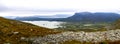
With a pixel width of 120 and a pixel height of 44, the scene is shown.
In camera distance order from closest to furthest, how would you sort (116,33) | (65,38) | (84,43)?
(84,43) → (65,38) → (116,33)

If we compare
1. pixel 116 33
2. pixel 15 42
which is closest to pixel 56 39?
pixel 15 42

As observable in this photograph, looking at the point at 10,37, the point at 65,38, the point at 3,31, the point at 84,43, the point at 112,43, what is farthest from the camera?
the point at 3,31

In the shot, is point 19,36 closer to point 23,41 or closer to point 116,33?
point 23,41

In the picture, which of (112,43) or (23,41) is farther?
(23,41)

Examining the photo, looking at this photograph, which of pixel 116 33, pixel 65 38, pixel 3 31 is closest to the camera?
pixel 65 38

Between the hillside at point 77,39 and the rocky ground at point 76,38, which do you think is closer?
the hillside at point 77,39

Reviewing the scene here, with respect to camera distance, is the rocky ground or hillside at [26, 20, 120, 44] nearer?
hillside at [26, 20, 120, 44]

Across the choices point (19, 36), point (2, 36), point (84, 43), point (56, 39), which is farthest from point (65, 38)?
point (2, 36)

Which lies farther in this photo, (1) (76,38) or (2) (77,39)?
(1) (76,38)

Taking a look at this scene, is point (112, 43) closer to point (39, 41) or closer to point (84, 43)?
point (84, 43)
